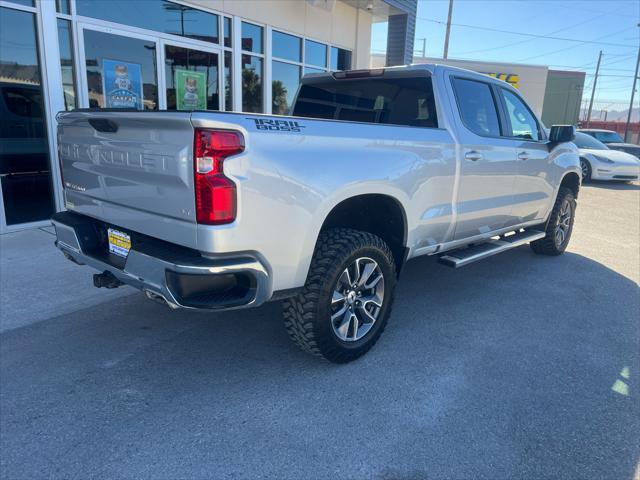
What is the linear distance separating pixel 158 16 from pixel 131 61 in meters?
0.91

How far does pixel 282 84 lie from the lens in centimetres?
1042

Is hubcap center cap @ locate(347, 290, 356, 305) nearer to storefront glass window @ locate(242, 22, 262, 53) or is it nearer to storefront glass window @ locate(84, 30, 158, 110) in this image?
storefront glass window @ locate(84, 30, 158, 110)

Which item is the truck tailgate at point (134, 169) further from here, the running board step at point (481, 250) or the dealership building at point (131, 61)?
the dealership building at point (131, 61)

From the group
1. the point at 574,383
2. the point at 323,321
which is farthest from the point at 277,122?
the point at 574,383

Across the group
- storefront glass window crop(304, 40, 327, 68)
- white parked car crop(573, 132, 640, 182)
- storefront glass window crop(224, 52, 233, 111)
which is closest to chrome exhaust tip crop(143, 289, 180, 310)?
storefront glass window crop(224, 52, 233, 111)

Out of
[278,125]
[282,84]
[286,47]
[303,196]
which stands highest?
[286,47]

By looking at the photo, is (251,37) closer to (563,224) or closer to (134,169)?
(563,224)

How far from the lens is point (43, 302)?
4.25 m

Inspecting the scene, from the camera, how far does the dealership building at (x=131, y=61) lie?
6.20 metres

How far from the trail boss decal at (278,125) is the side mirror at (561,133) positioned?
361cm

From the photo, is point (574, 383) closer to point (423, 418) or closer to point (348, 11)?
point (423, 418)

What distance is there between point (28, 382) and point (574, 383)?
138 inches

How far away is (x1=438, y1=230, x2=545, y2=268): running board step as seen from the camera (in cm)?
408

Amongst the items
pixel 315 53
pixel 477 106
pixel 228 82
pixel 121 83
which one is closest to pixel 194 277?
pixel 477 106
